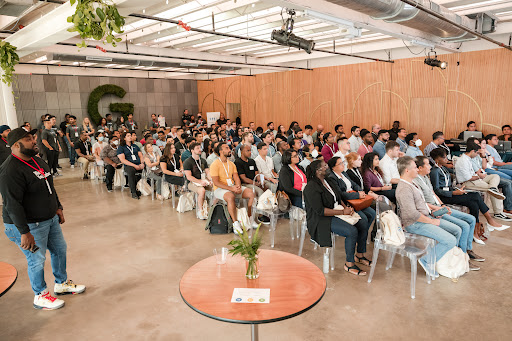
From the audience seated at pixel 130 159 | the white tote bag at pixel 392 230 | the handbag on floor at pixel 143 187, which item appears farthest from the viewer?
the handbag on floor at pixel 143 187

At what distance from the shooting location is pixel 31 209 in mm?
3234

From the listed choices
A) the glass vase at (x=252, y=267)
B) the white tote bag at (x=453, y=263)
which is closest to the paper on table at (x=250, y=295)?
the glass vase at (x=252, y=267)

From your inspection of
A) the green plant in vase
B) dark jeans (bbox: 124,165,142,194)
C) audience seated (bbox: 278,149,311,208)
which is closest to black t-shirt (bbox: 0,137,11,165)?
dark jeans (bbox: 124,165,142,194)

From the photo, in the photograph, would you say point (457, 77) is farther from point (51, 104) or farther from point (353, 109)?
point (51, 104)

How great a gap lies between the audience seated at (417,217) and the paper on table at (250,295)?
2.34 meters

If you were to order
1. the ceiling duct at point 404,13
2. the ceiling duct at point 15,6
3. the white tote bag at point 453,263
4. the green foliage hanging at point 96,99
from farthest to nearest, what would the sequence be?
the green foliage hanging at point 96,99, the ceiling duct at point 15,6, the ceiling duct at point 404,13, the white tote bag at point 453,263

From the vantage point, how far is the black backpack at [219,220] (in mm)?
5562

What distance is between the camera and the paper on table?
7.34 feet

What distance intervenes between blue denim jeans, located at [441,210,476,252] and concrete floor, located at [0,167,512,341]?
0.35 metres

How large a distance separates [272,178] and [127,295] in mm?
3318

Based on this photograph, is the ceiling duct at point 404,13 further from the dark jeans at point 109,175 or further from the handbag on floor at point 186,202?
the dark jeans at point 109,175

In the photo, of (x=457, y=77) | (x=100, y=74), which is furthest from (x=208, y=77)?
(x=457, y=77)

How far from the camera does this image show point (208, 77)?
18.1m

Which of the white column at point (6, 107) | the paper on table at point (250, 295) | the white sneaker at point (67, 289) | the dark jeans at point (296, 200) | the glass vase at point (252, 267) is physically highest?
the white column at point (6, 107)
